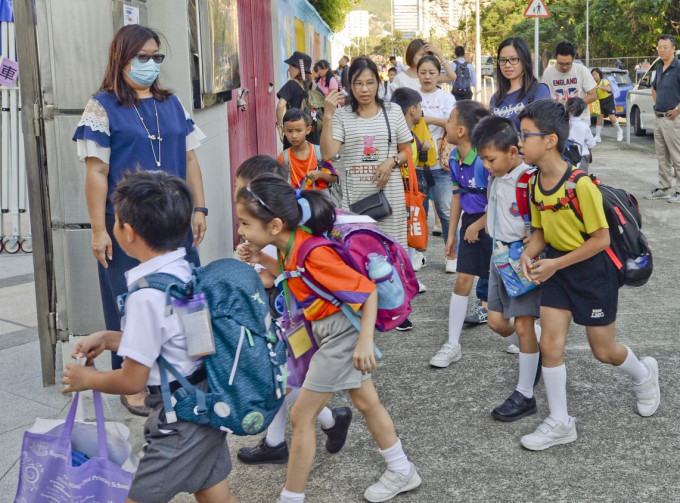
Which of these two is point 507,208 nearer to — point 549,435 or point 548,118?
point 548,118

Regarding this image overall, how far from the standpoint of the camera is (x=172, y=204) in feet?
8.82

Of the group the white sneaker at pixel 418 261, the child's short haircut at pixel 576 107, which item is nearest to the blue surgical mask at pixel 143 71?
the white sneaker at pixel 418 261

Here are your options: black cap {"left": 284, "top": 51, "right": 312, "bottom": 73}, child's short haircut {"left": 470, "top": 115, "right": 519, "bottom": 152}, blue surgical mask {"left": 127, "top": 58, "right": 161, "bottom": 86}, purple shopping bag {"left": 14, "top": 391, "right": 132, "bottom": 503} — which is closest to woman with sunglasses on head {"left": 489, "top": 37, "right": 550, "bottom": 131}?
child's short haircut {"left": 470, "top": 115, "right": 519, "bottom": 152}

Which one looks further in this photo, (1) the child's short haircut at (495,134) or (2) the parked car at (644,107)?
(2) the parked car at (644,107)

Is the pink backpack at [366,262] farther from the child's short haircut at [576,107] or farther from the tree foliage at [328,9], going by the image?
the tree foliage at [328,9]

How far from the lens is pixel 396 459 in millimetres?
3586

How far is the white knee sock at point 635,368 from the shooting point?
423cm

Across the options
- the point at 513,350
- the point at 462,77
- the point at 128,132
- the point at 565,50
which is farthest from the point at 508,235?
the point at 462,77

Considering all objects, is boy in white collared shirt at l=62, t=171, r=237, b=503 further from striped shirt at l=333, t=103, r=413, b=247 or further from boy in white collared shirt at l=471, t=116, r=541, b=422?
striped shirt at l=333, t=103, r=413, b=247

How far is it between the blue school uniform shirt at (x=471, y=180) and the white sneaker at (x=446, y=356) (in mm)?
844

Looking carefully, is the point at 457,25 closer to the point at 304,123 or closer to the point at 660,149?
the point at 660,149

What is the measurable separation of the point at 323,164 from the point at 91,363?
344cm

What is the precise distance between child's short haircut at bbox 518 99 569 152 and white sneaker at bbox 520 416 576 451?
1287 millimetres

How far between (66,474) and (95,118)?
2.04m
